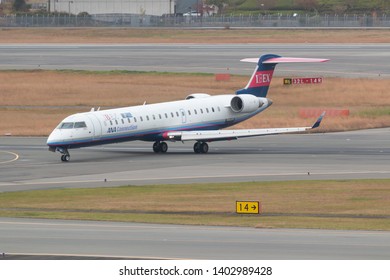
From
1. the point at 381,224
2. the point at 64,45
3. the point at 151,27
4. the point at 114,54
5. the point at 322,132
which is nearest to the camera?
the point at 381,224

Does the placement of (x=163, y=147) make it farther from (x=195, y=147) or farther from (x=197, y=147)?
(x=197, y=147)

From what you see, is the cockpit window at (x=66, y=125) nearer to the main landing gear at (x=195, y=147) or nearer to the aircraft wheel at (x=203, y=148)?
the main landing gear at (x=195, y=147)

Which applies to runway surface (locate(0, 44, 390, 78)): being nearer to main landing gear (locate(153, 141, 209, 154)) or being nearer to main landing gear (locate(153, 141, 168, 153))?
main landing gear (locate(153, 141, 209, 154))

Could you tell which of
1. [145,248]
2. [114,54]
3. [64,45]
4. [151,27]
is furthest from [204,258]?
[151,27]

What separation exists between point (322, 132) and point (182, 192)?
26.0m

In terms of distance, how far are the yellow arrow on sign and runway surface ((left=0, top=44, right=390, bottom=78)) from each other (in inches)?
2572

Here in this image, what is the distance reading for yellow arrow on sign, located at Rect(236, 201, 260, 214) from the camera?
34344 mm

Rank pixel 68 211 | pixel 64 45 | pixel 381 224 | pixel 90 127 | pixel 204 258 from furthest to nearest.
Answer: pixel 64 45
pixel 90 127
pixel 68 211
pixel 381 224
pixel 204 258

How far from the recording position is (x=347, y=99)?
83.1m

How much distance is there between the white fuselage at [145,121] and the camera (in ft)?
176

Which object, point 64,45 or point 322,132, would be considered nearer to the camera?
point 322,132

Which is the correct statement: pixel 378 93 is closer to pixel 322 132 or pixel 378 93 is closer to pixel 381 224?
Result: pixel 322 132

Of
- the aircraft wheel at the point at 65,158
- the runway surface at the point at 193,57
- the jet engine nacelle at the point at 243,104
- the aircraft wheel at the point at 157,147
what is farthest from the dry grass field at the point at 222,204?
the runway surface at the point at 193,57

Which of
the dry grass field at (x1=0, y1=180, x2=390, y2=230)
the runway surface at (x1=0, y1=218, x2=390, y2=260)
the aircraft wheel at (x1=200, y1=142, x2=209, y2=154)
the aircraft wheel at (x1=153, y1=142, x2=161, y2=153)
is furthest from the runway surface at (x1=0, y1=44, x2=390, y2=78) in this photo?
the runway surface at (x1=0, y1=218, x2=390, y2=260)
